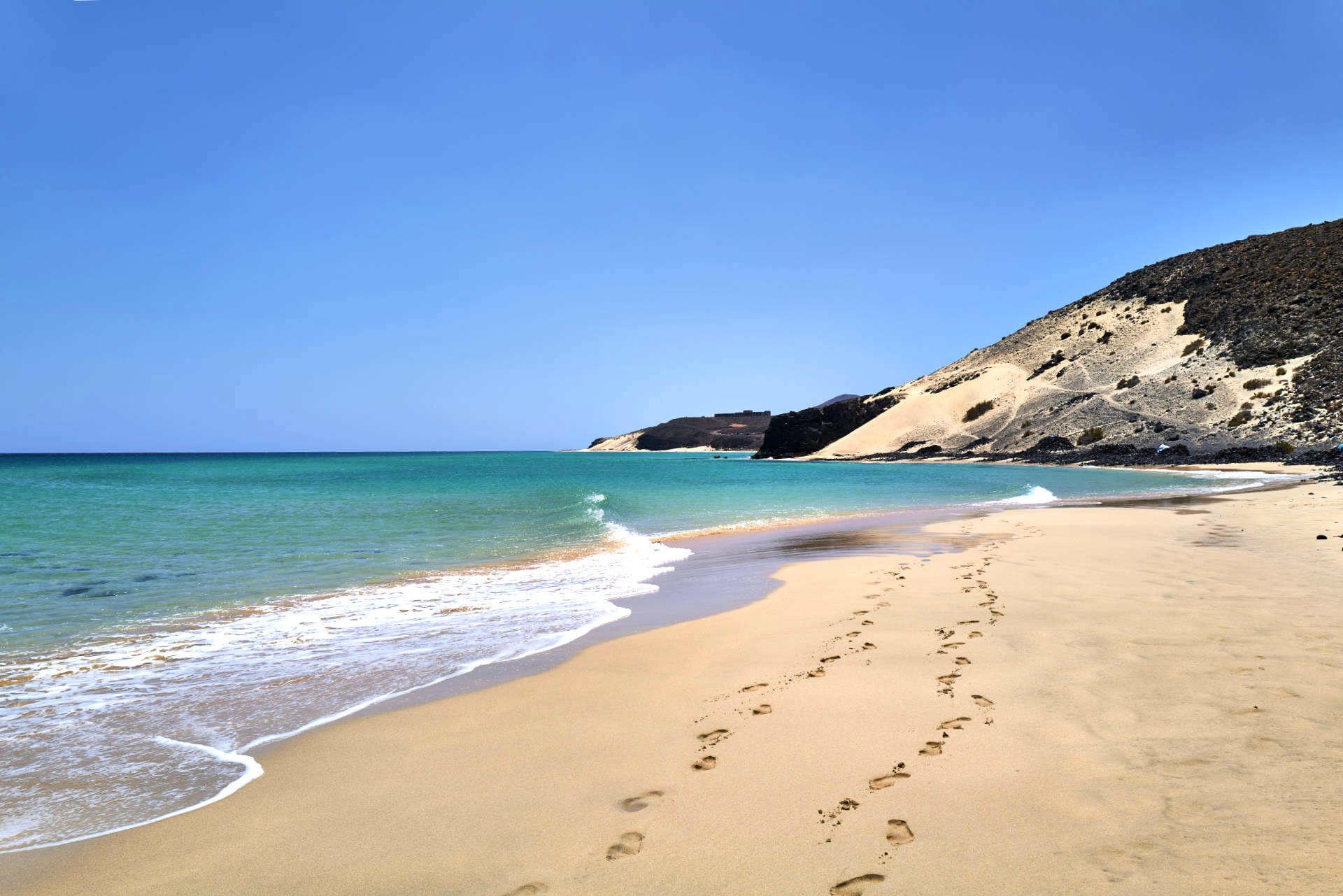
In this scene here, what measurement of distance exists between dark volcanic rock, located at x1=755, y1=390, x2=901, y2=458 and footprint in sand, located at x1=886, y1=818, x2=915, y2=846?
90981 millimetres

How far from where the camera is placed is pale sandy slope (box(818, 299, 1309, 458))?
5172cm

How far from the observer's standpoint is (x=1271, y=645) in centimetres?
528

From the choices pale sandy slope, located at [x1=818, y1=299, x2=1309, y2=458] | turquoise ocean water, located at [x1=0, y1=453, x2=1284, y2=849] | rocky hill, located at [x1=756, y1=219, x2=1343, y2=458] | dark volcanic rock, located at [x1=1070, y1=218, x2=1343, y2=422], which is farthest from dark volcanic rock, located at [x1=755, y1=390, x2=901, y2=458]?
turquoise ocean water, located at [x1=0, y1=453, x2=1284, y2=849]

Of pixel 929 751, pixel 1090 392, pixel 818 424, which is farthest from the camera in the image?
pixel 818 424

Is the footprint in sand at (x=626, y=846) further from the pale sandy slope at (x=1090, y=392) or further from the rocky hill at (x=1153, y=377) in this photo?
the pale sandy slope at (x=1090, y=392)

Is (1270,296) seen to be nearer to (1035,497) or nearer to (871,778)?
(1035,497)

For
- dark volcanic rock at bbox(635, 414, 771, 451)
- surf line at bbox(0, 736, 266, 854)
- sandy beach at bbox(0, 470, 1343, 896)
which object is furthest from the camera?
dark volcanic rock at bbox(635, 414, 771, 451)

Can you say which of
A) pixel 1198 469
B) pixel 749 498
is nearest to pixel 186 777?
pixel 749 498

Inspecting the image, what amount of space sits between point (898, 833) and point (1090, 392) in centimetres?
7544

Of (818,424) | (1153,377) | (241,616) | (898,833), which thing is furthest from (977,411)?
(898,833)

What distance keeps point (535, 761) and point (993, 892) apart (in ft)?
8.13

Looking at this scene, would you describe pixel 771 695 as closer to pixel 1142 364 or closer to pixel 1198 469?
pixel 1198 469

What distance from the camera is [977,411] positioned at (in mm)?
77438

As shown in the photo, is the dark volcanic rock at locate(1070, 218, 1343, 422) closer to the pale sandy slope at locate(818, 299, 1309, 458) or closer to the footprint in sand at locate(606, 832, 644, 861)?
the pale sandy slope at locate(818, 299, 1309, 458)
